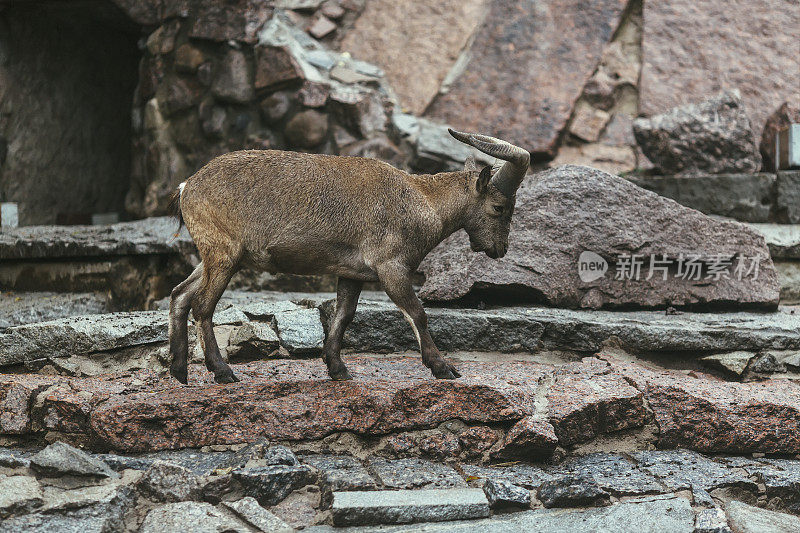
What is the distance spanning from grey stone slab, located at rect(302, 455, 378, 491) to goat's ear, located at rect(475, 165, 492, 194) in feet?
5.37

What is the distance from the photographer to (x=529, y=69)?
860 centimetres

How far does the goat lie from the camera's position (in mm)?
4336

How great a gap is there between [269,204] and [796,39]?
22.1ft

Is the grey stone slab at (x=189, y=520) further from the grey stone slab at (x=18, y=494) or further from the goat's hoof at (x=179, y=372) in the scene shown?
the goat's hoof at (x=179, y=372)

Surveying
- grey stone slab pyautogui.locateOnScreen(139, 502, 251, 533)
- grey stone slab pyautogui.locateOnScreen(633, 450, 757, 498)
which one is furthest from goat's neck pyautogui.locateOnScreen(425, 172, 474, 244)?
grey stone slab pyautogui.locateOnScreen(139, 502, 251, 533)

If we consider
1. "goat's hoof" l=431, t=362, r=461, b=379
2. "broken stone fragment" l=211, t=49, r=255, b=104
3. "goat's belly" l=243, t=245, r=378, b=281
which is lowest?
"goat's hoof" l=431, t=362, r=461, b=379

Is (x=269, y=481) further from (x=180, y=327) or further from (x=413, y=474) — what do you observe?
(x=180, y=327)

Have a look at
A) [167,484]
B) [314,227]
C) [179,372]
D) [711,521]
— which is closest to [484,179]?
[314,227]

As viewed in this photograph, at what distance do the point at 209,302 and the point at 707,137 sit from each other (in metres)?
5.00

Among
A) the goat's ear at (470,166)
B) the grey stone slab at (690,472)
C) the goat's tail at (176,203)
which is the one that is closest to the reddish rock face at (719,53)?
the goat's ear at (470,166)

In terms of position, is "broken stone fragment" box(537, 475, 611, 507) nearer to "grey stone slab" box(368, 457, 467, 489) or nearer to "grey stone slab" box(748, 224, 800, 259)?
"grey stone slab" box(368, 457, 467, 489)

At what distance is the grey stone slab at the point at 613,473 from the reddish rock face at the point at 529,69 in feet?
14.4

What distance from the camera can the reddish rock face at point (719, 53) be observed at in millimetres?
8633

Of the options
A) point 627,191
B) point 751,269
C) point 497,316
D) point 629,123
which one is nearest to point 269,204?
point 497,316
